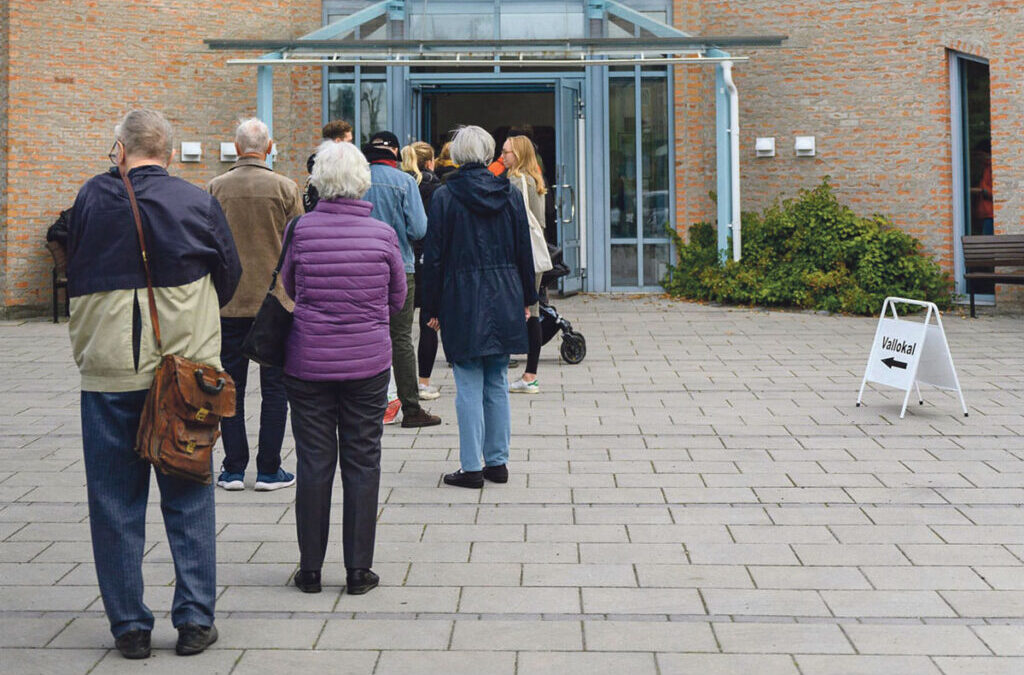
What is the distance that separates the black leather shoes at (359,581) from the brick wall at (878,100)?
1194 cm

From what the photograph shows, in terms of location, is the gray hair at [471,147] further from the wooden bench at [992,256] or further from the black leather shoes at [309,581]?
the wooden bench at [992,256]

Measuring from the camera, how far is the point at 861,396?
908 cm

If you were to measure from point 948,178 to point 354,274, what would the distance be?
40.3 feet

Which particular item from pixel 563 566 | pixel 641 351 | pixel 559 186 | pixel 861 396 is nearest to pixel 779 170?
pixel 559 186

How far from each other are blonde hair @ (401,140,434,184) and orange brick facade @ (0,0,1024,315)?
22.3ft

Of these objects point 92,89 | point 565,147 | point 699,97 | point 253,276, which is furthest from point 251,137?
point 699,97

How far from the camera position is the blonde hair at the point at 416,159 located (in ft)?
32.0

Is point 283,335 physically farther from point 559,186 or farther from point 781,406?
point 559,186

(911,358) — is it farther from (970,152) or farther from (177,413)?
(970,152)

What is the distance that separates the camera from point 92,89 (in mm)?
15594

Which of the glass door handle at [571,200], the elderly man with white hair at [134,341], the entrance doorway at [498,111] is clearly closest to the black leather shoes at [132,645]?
the elderly man with white hair at [134,341]

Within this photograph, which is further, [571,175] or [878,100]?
[571,175]

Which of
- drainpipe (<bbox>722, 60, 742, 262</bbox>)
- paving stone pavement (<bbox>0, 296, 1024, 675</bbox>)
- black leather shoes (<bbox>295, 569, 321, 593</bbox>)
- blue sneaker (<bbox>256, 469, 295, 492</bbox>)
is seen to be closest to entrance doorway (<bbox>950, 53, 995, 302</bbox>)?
drainpipe (<bbox>722, 60, 742, 262</bbox>)

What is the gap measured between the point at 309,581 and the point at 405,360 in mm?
3389
